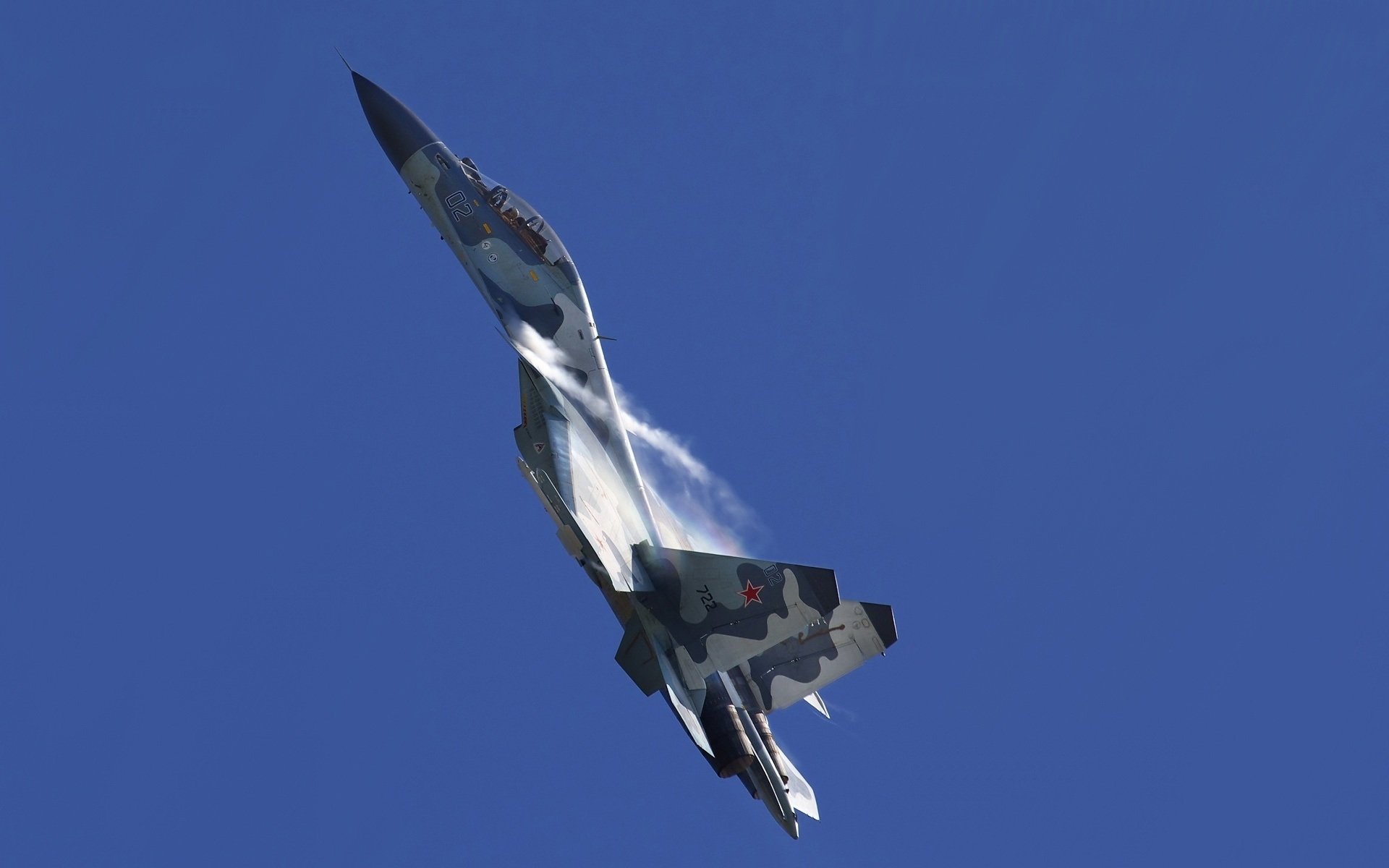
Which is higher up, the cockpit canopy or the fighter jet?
the cockpit canopy

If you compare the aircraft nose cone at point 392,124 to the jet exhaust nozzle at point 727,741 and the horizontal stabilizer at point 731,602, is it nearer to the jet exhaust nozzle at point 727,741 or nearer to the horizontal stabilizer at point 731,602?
the horizontal stabilizer at point 731,602

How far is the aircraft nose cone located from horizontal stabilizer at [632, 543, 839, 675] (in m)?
9.31

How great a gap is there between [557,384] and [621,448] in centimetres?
148

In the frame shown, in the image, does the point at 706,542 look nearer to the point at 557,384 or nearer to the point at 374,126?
the point at 557,384

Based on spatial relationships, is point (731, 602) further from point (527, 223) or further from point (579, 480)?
point (527, 223)

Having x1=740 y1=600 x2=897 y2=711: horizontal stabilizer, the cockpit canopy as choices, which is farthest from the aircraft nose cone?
x1=740 y1=600 x2=897 y2=711: horizontal stabilizer

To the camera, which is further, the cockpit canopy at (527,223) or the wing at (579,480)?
the cockpit canopy at (527,223)

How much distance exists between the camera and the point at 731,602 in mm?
24781

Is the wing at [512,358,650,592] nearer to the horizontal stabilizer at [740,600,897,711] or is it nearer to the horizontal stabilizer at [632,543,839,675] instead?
the horizontal stabilizer at [632,543,839,675]

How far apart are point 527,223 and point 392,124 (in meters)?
3.26

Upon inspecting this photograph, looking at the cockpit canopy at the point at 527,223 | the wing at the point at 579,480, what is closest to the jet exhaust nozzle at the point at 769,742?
the wing at the point at 579,480

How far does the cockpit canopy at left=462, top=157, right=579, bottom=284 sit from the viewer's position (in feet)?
95.0

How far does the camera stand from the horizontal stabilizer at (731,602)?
24609mm

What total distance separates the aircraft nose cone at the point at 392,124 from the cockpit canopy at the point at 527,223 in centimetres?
105
